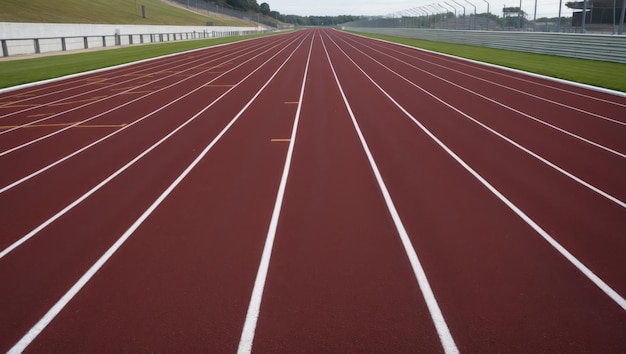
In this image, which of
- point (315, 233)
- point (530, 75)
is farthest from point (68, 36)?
point (315, 233)

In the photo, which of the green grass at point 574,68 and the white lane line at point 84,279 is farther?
the green grass at point 574,68

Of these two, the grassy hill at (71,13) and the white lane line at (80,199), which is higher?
the grassy hill at (71,13)

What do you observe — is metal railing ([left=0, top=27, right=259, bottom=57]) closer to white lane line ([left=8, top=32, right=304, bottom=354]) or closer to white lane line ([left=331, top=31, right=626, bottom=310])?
white lane line ([left=8, top=32, right=304, bottom=354])

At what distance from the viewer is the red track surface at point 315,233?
3.64 metres

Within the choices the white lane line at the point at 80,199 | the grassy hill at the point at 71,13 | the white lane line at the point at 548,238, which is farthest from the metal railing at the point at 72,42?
the white lane line at the point at 548,238

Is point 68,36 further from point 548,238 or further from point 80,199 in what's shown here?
point 548,238

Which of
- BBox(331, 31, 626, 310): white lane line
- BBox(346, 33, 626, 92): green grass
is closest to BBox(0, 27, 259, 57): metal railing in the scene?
BBox(346, 33, 626, 92): green grass

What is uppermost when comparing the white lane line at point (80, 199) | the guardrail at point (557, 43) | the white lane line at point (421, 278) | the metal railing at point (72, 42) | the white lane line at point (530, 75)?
the metal railing at point (72, 42)

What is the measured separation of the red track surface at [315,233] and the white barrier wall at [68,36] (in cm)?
2291

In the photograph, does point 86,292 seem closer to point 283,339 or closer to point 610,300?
point 283,339

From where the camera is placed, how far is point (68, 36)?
3625 cm

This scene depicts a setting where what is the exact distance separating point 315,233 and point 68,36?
3770cm

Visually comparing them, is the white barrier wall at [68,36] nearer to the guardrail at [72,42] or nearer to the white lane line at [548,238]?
the guardrail at [72,42]

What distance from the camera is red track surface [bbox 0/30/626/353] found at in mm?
3641
